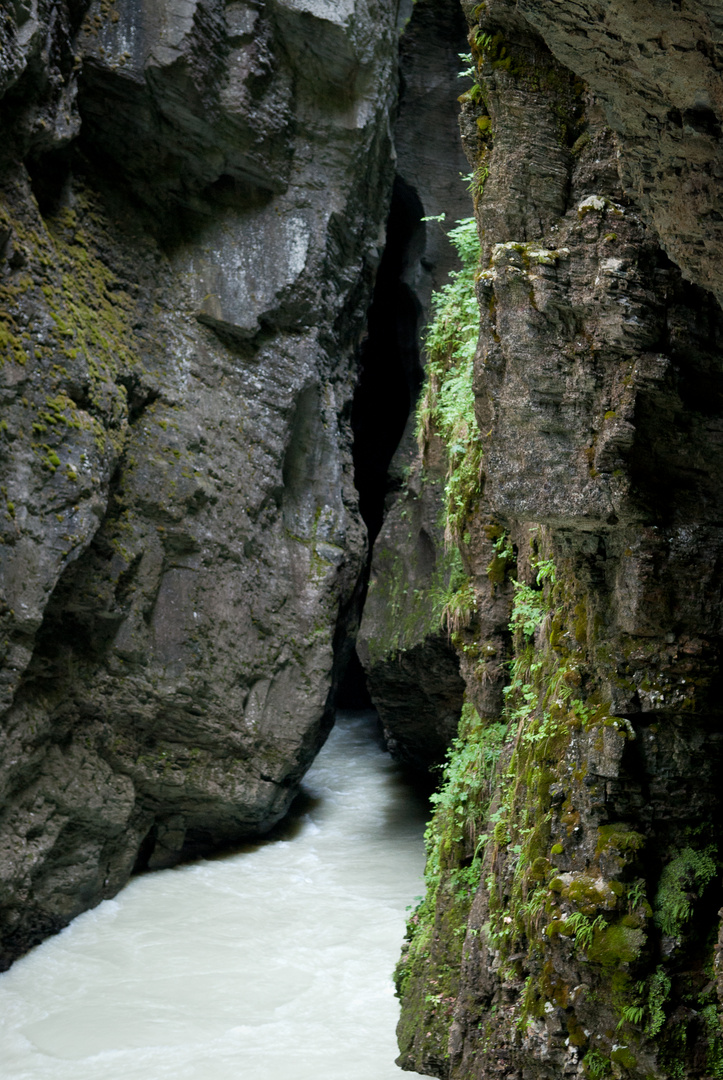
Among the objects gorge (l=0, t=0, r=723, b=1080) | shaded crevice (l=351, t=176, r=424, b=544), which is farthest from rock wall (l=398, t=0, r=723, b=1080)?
shaded crevice (l=351, t=176, r=424, b=544)

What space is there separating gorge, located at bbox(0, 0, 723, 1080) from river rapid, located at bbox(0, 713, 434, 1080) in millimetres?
602

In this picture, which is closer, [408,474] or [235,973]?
[235,973]

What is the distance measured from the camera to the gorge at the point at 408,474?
4.32m

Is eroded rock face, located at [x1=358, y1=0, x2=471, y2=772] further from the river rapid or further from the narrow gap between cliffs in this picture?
the river rapid

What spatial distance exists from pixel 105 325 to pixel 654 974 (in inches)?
390

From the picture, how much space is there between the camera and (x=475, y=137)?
5.29 m

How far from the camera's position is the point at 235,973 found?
9.70 m

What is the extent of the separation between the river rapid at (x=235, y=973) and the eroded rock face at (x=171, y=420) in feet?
2.01

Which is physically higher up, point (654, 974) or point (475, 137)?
point (475, 137)

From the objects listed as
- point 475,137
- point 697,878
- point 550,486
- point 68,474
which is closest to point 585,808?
point 697,878

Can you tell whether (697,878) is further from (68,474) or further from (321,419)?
(321,419)

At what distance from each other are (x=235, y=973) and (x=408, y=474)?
326 inches

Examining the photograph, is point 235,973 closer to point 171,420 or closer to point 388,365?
point 171,420

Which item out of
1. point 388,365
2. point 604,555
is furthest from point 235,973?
point 388,365
